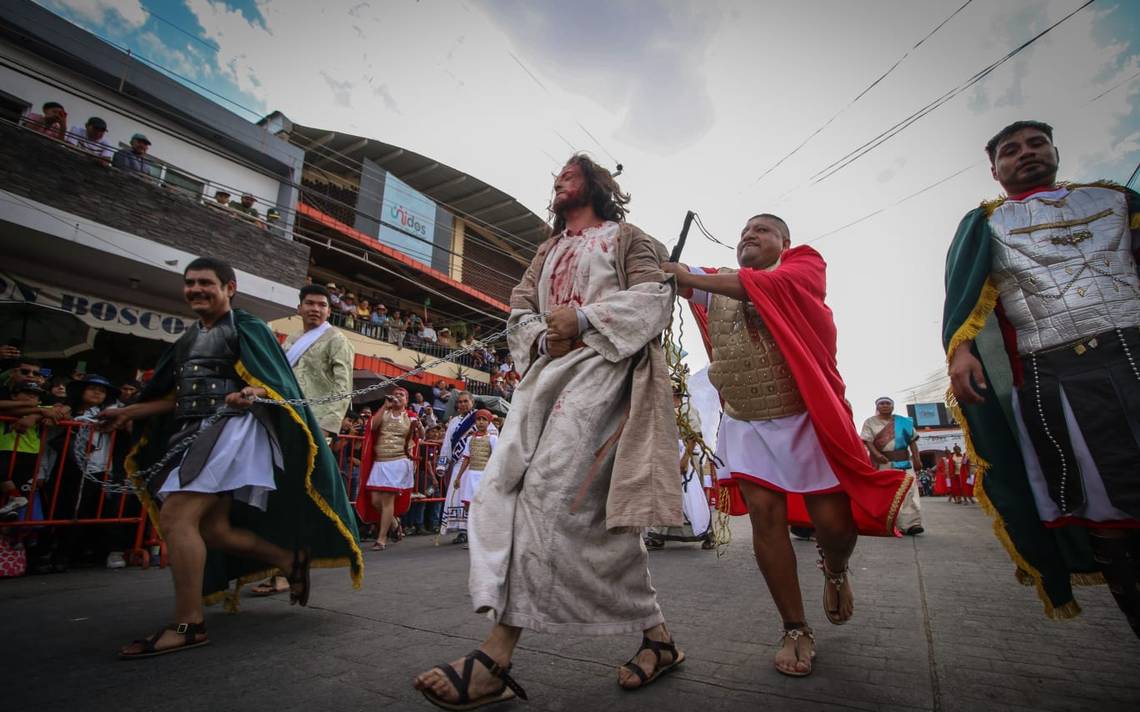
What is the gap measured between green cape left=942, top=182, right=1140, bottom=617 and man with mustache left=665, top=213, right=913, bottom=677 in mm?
322

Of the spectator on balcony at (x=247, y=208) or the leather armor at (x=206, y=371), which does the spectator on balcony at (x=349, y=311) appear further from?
the leather armor at (x=206, y=371)

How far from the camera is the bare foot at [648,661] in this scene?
1804 millimetres

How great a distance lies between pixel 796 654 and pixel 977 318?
1.49 metres

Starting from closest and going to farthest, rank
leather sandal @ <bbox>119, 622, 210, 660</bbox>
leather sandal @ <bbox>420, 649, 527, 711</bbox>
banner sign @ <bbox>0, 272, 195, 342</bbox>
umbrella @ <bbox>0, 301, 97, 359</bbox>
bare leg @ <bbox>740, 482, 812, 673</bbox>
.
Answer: leather sandal @ <bbox>420, 649, 527, 711</bbox>, bare leg @ <bbox>740, 482, 812, 673</bbox>, leather sandal @ <bbox>119, 622, 210, 660</bbox>, umbrella @ <bbox>0, 301, 97, 359</bbox>, banner sign @ <bbox>0, 272, 195, 342</bbox>

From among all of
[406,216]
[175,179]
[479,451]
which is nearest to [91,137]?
[175,179]

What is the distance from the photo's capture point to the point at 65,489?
5.23 m

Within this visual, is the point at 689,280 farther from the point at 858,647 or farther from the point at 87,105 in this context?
the point at 87,105

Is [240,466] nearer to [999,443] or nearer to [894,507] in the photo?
[894,507]

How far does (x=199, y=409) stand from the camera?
9.12ft

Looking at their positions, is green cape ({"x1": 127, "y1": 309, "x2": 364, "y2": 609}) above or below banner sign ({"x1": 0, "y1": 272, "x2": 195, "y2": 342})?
below

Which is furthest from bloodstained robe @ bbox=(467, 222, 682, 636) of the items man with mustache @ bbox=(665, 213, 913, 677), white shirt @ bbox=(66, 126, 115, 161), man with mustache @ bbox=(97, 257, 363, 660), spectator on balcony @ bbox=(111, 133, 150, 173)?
spectator on balcony @ bbox=(111, 133, 150, 173)

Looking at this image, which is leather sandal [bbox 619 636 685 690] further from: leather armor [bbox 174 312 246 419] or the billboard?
the billboard

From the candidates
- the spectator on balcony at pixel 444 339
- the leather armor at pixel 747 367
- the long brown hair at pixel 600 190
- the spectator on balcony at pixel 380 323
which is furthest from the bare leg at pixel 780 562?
the spectator on balcony at pixel 444 339

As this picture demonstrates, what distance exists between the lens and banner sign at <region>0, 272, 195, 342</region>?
1068 cm
